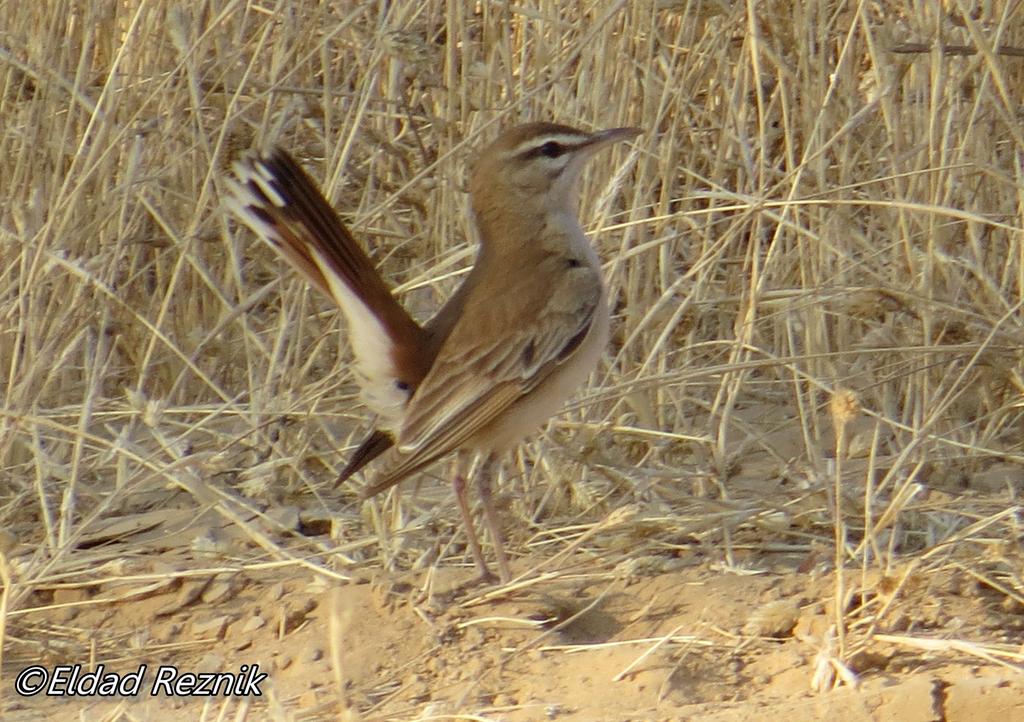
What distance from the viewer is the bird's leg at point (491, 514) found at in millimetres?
5154

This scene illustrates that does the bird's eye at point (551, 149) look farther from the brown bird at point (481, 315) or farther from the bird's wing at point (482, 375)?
the bird's wing at point (482, 375)

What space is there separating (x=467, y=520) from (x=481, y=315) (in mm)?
683

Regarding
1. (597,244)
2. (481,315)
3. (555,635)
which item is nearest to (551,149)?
(481,315)

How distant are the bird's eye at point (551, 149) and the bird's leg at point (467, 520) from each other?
3.58 feet

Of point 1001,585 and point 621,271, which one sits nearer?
point 1001,585

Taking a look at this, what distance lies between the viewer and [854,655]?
4227mm

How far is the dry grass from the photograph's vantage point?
5.55m

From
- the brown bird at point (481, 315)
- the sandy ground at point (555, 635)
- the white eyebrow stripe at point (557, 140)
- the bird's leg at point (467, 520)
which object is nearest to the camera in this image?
the sandy ground at point (555, 635)

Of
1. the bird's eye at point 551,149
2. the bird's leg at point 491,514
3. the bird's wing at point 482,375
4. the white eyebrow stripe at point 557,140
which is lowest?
the bird's leg at point 491,514

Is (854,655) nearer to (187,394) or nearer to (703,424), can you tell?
(703,424)

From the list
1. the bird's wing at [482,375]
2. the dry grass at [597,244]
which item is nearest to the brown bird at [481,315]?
the bird's wing at [482,375]

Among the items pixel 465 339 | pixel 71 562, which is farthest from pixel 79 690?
pixel 465 339

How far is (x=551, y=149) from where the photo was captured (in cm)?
555

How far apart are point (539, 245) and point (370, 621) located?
4.86 feet
